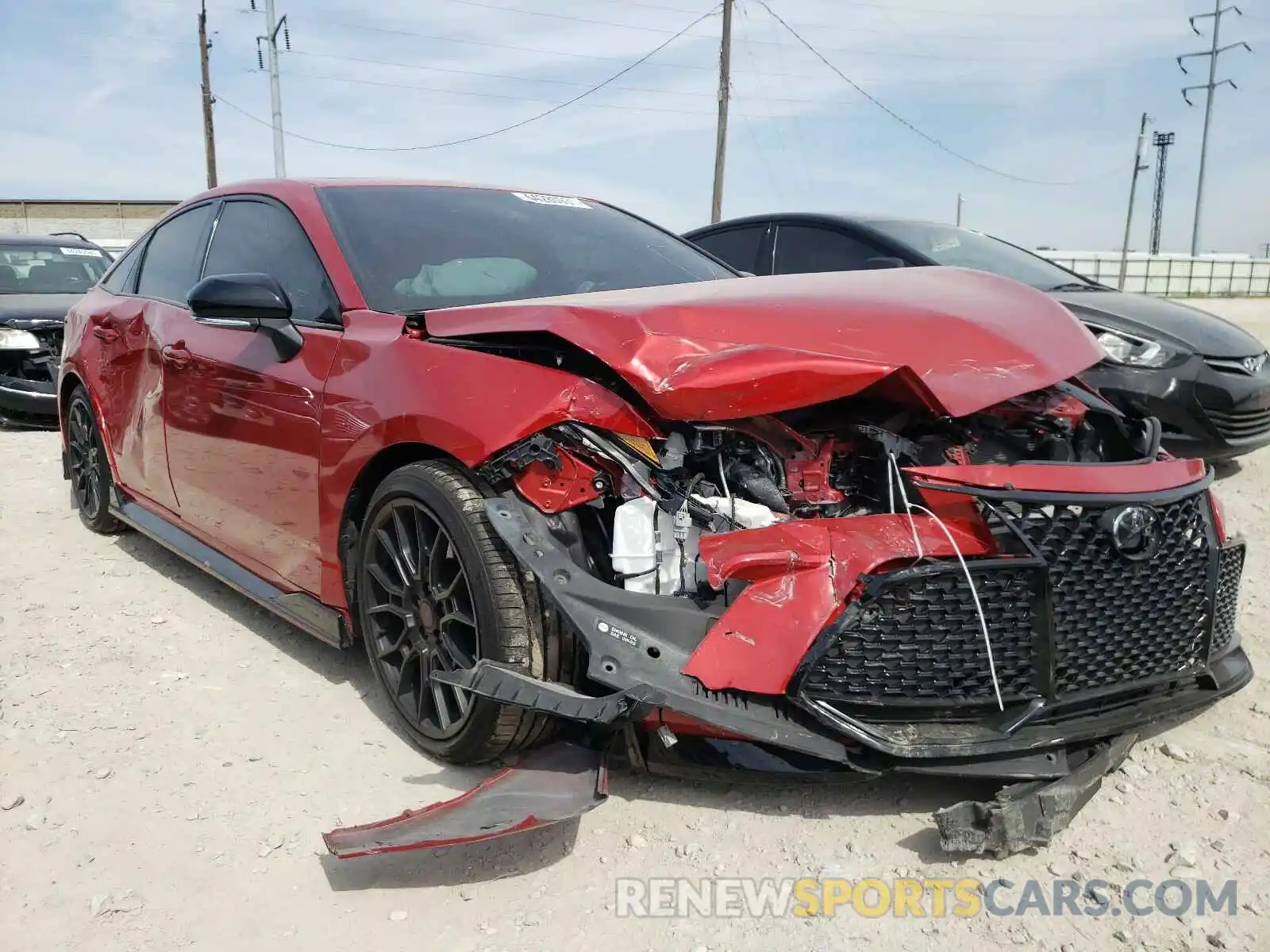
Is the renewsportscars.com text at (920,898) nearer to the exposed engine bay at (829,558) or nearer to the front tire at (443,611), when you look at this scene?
the exposed engine bay at (829,558)

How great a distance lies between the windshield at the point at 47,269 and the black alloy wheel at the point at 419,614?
7.73 m

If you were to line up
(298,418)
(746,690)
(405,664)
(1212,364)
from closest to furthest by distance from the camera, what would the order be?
(746,690), (405,664), (298,418), (1212,364)

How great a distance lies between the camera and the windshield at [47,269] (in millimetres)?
8617

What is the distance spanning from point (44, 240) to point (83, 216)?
32.7 meters

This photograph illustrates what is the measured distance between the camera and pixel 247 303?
8.77 ft

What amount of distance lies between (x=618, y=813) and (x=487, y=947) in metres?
0.50

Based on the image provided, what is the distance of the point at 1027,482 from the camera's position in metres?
2.07

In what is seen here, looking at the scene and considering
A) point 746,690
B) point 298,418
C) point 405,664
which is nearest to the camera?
point 746,690

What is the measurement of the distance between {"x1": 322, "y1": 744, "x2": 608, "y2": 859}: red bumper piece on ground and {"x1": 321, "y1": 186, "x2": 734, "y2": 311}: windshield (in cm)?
133

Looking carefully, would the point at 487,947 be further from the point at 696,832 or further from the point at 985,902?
the point at 985,902

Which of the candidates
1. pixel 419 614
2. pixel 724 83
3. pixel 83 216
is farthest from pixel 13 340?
pixel 83 216

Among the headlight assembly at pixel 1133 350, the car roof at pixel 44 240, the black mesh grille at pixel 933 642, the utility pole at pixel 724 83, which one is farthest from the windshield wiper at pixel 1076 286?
the utility pole at pixel 724 83

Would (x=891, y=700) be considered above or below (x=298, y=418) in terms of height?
below

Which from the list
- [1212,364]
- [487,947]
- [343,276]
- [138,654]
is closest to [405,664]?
[487,947]
